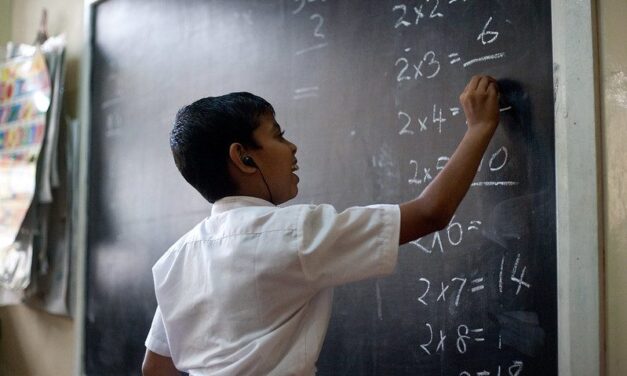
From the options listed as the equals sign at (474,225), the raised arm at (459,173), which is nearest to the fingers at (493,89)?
the raised arm at (459,173)

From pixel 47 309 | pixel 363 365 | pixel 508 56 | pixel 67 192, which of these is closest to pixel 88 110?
pixel 67 192

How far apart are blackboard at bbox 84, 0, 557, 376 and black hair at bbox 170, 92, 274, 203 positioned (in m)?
0.41

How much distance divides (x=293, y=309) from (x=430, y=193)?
28 cm

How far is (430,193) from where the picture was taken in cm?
122

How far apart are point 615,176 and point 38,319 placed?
251 centimetres

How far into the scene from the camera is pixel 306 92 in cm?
187

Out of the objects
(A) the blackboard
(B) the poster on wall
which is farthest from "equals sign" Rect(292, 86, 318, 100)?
(B) the poster on wall

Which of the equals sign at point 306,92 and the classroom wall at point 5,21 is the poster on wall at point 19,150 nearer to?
the classroom wall at point 5,21

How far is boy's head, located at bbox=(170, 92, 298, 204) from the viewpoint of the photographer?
1.31 m

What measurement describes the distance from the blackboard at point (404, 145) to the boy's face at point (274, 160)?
13.9 inches

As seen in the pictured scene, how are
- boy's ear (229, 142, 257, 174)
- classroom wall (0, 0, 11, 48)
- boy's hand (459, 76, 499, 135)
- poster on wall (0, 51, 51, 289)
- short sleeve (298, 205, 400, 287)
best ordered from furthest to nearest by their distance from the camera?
classroom wall (0, 0, 11, 48) < poster on wall (0, 51, 51, 289) < boy's hand (459, 76, 499, 135) < boy's ear (229, 142, 257, 174) < short sleeve (298, 205, 400, 287)

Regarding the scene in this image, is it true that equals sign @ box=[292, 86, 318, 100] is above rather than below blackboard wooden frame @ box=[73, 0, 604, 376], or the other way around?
above

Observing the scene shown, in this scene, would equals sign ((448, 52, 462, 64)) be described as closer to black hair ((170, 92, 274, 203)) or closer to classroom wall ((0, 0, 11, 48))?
black hair ((170, 92, 274, 203))

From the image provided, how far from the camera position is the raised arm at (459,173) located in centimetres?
120
